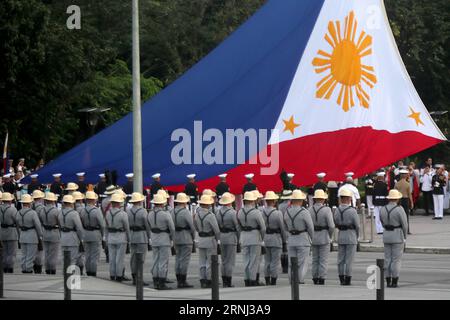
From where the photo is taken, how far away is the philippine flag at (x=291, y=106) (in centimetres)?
2509

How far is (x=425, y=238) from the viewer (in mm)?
33406

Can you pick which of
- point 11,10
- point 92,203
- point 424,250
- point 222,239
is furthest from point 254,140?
point 11,10

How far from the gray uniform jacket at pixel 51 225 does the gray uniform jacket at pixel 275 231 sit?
483cm

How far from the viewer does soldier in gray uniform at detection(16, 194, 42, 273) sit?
89.4 feet

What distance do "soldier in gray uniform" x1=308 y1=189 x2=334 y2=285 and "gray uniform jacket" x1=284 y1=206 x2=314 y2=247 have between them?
16.3 inches

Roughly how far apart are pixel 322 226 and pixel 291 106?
257cm

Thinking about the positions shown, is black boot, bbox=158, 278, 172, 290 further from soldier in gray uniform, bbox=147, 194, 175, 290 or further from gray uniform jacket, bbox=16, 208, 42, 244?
gray uniform jacket, bbox=16, 208, 42, 244

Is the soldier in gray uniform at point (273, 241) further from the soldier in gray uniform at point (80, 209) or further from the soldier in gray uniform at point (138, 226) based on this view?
the soldier in gray uniform at point (80, 209)

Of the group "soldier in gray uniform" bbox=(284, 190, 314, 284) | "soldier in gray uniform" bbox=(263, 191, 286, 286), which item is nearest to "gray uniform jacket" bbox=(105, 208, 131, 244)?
"soldier in gray uniform" bbox=(263, 191, 286, 286)

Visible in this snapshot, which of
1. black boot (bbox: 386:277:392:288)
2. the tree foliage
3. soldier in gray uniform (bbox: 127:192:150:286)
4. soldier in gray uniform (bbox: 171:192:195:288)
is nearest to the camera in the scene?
black boot (bbox: 386:277:392:288)

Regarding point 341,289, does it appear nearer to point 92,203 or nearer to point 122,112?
point 92,203

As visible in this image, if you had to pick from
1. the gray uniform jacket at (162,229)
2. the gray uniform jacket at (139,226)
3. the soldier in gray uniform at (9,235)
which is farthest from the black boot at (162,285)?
the soldier in gray uniform at (9,235)

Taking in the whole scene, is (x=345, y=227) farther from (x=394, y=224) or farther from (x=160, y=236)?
(x=160, y=236)
